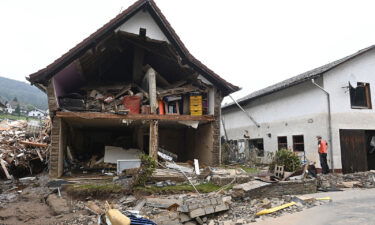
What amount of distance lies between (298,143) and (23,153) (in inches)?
544

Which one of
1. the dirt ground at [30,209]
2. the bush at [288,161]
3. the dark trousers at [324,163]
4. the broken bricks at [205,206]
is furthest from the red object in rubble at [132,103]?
the dark trousers at [324,163]

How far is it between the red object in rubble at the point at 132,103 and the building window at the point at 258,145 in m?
9.52

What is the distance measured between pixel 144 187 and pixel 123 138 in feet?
27.6

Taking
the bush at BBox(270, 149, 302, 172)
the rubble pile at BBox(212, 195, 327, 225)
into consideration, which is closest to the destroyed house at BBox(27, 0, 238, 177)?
the bush at BBox(270, 149, 302, 172)

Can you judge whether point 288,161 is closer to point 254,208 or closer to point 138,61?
point 254,208

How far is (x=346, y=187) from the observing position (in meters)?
9.98

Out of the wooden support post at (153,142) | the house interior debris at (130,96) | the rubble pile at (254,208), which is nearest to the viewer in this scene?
the rubble pile at (254,208)

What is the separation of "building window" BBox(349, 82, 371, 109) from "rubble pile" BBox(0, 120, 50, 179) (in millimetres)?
15554

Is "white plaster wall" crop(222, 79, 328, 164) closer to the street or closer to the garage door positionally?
the garage door

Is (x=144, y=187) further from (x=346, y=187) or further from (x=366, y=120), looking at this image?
(x=366, y=120)

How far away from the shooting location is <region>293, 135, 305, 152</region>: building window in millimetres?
14367

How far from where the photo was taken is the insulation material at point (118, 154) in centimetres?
1292

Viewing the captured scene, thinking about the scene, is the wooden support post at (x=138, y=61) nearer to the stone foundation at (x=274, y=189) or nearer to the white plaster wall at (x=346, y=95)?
the stone foundation at (x=274, y=189)

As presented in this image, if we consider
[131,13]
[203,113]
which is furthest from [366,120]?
[131,13]
